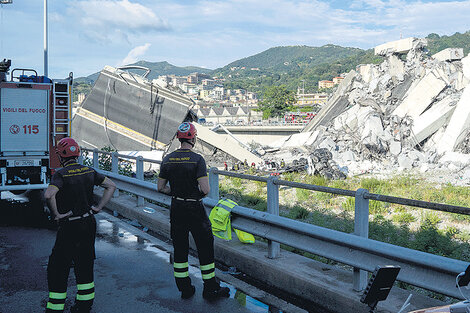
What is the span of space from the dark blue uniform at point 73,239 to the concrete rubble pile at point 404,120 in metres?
18.4

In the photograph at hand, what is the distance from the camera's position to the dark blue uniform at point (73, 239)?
14.1 ft

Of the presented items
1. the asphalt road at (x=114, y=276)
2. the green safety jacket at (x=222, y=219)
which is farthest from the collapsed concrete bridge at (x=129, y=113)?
the green safety jacket at (x=222, y=219)

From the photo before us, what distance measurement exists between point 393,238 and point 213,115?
527 feet

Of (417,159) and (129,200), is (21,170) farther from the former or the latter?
(417,159)

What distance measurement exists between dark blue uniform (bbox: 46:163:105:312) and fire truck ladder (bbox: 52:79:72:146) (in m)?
6.99

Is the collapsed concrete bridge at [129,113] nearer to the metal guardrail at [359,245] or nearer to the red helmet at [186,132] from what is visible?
the metal guardrail at [359,245]

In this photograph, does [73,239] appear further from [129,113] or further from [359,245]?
[129,113]

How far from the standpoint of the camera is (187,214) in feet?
16.6

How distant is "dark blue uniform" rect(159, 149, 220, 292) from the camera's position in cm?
502

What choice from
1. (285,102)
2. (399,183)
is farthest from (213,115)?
(399,183)

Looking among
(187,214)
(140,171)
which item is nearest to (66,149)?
(187,214)

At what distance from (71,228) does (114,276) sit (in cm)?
177

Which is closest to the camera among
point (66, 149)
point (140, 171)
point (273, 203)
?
point (66, 149)

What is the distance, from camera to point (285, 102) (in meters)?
129
